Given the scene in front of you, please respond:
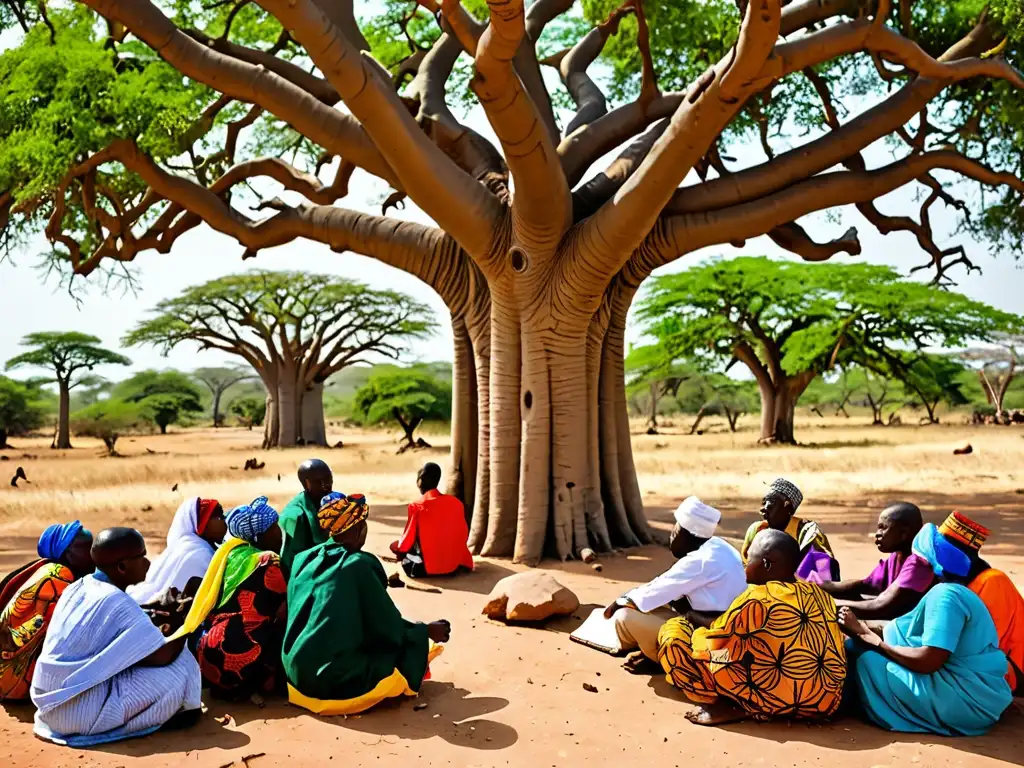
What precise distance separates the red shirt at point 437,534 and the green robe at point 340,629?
3020 millimetres

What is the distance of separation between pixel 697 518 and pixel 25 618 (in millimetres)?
3362

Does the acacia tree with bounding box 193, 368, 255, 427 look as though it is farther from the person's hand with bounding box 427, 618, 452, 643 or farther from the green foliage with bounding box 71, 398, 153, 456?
the person's hand with bounding box 427, 618, 452, 643

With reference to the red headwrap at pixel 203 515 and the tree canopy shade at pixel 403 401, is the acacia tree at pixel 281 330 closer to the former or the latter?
the tree canopy shade at pixel 403 401

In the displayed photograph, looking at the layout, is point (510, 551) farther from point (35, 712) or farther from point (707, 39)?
point (707, 39)

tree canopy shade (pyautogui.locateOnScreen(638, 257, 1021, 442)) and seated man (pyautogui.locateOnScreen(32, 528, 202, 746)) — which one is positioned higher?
tree canopy shade (pyautogui.locateOnScreen(638, 257, 1021, 442))

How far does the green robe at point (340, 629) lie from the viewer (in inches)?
172

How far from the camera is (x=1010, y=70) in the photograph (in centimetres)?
801

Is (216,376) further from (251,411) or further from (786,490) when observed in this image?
(786,490)

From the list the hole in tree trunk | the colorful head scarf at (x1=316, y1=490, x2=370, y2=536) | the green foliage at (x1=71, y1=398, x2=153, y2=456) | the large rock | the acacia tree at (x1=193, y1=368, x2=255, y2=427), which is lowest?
the large rock

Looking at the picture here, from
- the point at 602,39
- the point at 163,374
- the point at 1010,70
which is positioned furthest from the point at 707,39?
the point at 163,374

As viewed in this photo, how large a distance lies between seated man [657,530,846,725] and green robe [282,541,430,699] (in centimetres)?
152

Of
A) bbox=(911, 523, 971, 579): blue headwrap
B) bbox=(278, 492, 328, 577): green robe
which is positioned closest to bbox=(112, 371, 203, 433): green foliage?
bbox=(278, 492, 328, 577): green robe

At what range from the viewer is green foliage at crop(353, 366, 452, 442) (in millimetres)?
32469

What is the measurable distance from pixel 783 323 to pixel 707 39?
1887 centimetres
